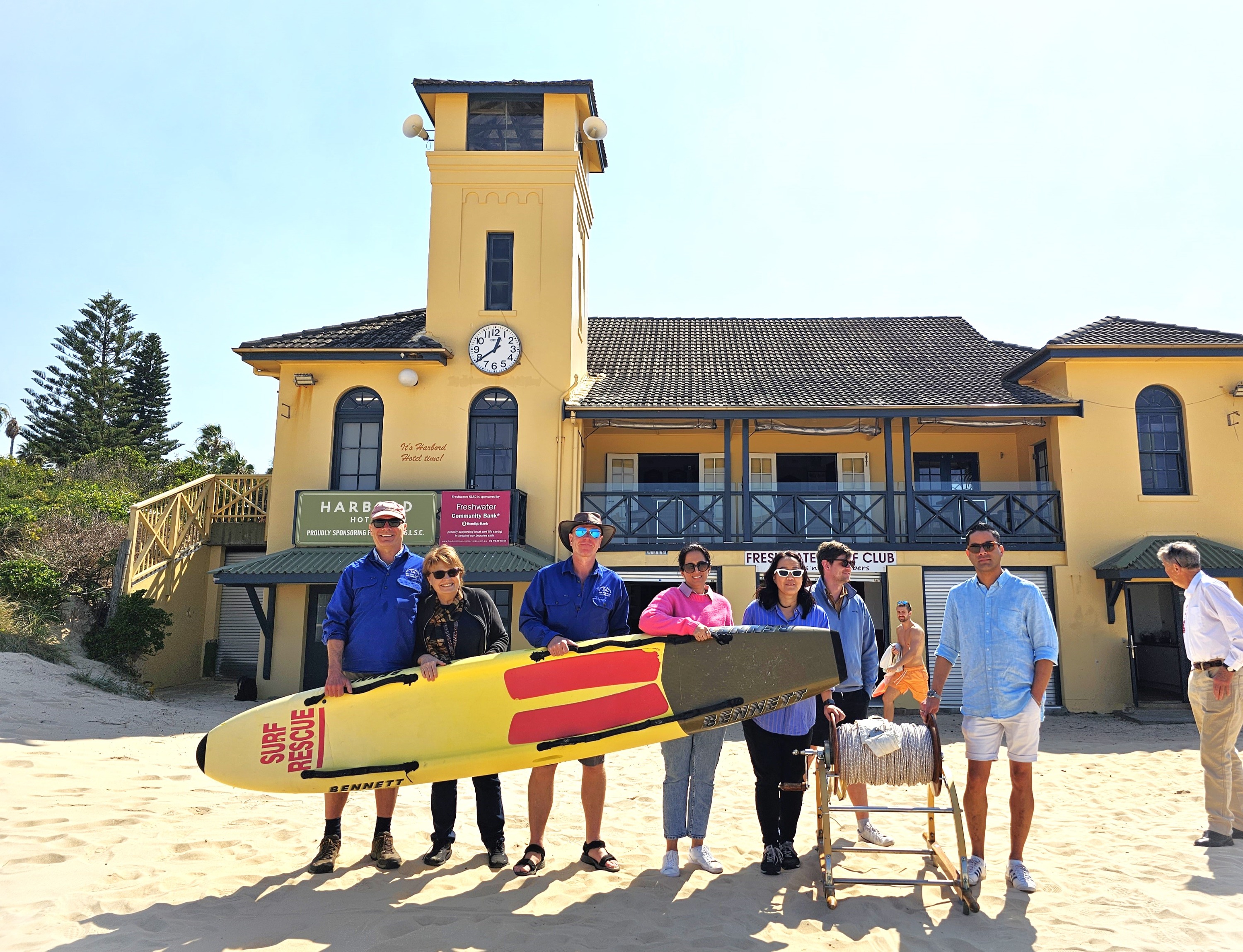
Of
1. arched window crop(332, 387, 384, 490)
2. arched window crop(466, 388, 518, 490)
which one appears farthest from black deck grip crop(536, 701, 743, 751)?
arched window crop(332, 387, 384, 490)

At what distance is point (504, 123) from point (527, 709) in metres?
12.6

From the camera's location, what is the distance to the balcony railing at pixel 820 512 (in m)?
Answer: 13.1

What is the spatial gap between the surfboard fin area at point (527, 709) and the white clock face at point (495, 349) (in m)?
9.48

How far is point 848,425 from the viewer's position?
46.9 ft

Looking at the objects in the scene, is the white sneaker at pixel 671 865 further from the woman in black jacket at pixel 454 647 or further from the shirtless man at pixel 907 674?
the shirtless man at pixel 907 674

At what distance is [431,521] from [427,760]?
8.44 meters

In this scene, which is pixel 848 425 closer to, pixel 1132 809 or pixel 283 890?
pixel 1132 809

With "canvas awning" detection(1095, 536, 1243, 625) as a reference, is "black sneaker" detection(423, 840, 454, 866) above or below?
below

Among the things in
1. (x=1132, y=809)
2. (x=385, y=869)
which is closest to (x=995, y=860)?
(x=1132, y=809)

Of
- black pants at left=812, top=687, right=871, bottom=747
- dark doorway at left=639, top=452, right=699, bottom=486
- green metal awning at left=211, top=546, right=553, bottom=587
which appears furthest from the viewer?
dark doorway at left=639, top=452, right=699, bottom=486

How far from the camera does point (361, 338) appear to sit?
1375 centimetres

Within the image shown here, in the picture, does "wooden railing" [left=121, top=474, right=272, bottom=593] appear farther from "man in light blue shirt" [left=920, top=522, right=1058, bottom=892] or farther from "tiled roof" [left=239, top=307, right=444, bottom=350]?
"man in light blue shirt" [left=920, top=522, right=1058, bottom=892]

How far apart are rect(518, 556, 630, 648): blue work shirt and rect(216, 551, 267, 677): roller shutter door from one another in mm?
12006

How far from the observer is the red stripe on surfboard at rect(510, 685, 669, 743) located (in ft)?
14.5
